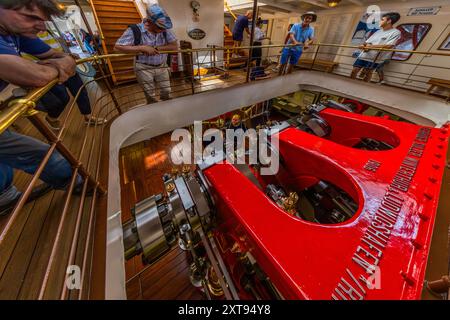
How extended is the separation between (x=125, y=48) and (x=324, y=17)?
648 cm

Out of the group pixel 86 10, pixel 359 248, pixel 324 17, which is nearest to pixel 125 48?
pixel 359 248

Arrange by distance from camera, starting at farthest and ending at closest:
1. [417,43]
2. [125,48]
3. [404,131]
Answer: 1. [417,43]
2. [125,48]
3. [404,131]

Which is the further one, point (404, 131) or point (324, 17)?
point (324, 17)

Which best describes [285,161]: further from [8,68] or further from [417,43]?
A: [417,43]

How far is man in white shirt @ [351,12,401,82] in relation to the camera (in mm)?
3115

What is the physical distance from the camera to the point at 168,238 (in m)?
0.88

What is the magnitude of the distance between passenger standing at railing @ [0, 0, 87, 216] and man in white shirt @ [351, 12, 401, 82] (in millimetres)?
4470

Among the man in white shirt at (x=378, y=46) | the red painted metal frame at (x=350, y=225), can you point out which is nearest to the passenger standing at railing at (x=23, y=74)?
the red painted metal frame at (x=350, y=225)

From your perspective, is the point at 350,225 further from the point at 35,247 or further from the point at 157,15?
the point at 157,15

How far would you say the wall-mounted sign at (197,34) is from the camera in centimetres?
450

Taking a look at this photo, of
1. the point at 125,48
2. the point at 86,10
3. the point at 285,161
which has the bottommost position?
the point at 285,161
